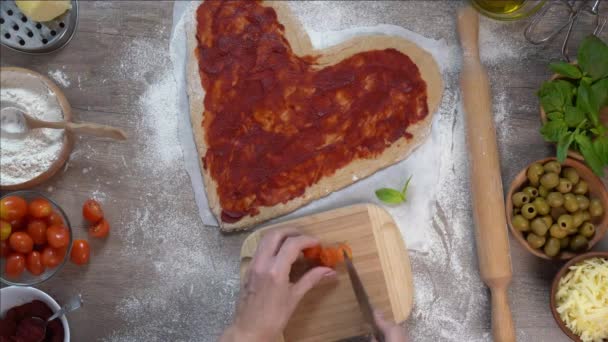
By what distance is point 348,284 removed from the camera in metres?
1.78

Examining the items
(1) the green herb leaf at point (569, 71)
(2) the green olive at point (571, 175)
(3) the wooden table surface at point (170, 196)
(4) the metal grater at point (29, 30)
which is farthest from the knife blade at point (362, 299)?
(4) the metal grater at point (29, 30)

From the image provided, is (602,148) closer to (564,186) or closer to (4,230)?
(564,186)

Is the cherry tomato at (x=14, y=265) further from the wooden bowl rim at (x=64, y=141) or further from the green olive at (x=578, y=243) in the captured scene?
the green olive at (x=578, y=243)

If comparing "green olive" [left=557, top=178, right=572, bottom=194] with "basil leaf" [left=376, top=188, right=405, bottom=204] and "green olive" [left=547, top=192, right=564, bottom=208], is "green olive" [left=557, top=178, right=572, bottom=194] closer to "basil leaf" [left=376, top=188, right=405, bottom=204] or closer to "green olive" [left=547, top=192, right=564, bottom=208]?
"green olive" [left=547, top=192, right=564, bottom=208]

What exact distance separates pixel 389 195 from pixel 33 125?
127 centimetres

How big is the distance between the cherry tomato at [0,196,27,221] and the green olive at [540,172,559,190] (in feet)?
5.76

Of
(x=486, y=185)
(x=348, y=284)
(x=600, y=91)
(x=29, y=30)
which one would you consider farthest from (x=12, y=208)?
(x=600, y=91)

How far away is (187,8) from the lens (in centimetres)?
201

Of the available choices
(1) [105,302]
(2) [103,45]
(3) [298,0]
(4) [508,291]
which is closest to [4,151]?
(2) [103,45]

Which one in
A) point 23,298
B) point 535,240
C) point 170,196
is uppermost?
point 535,240

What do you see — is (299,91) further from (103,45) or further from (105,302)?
(105,302)

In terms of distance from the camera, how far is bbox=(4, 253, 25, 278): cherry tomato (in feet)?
6.07

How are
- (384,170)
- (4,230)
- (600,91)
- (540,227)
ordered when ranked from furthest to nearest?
(384,170) < (4,230) < (540,227) < (600,91)

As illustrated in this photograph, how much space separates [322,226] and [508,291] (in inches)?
27.7
